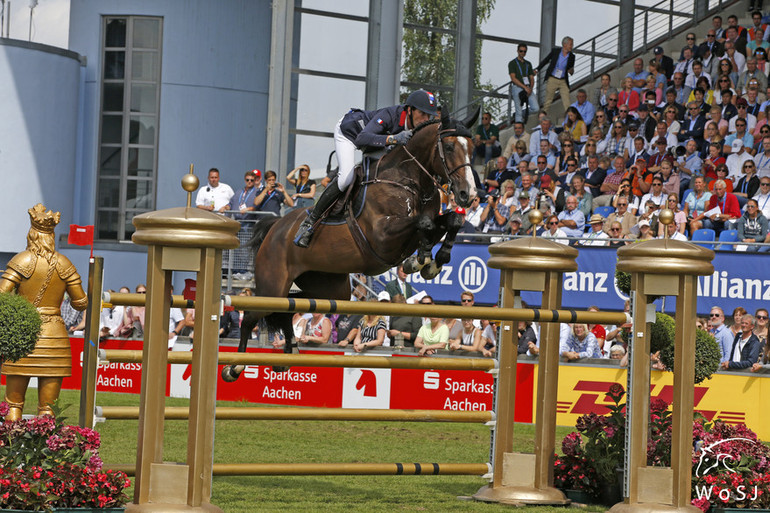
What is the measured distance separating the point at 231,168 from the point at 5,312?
49.3 ft

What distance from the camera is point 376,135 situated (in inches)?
297

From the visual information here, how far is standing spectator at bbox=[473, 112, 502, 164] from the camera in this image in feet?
61.0

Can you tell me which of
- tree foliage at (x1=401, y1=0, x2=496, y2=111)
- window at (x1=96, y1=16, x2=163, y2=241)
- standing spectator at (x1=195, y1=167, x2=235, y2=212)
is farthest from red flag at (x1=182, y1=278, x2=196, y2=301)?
tree foliage at (x1=401, y1=0, x2=496, y2=111)

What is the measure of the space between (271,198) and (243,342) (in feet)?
24.8

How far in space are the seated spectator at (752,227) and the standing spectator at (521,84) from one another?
22.8 feet

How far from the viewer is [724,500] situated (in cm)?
622

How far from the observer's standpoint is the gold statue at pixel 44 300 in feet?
28.7

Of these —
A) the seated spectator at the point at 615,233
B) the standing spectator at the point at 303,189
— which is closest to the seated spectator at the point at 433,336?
the seated spectator at the point at 615,233

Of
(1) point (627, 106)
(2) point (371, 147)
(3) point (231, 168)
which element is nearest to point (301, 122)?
(3) point (231, 168)

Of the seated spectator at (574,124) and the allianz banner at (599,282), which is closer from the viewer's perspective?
the allianz banner at (599,282)

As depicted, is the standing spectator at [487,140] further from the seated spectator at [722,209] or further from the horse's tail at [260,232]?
the horse's tail at [260,232]

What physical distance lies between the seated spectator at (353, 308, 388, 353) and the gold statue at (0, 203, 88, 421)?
5433 millimetres

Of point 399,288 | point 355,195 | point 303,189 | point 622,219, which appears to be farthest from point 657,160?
point 355,195

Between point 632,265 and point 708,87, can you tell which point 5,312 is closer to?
point 632,265
